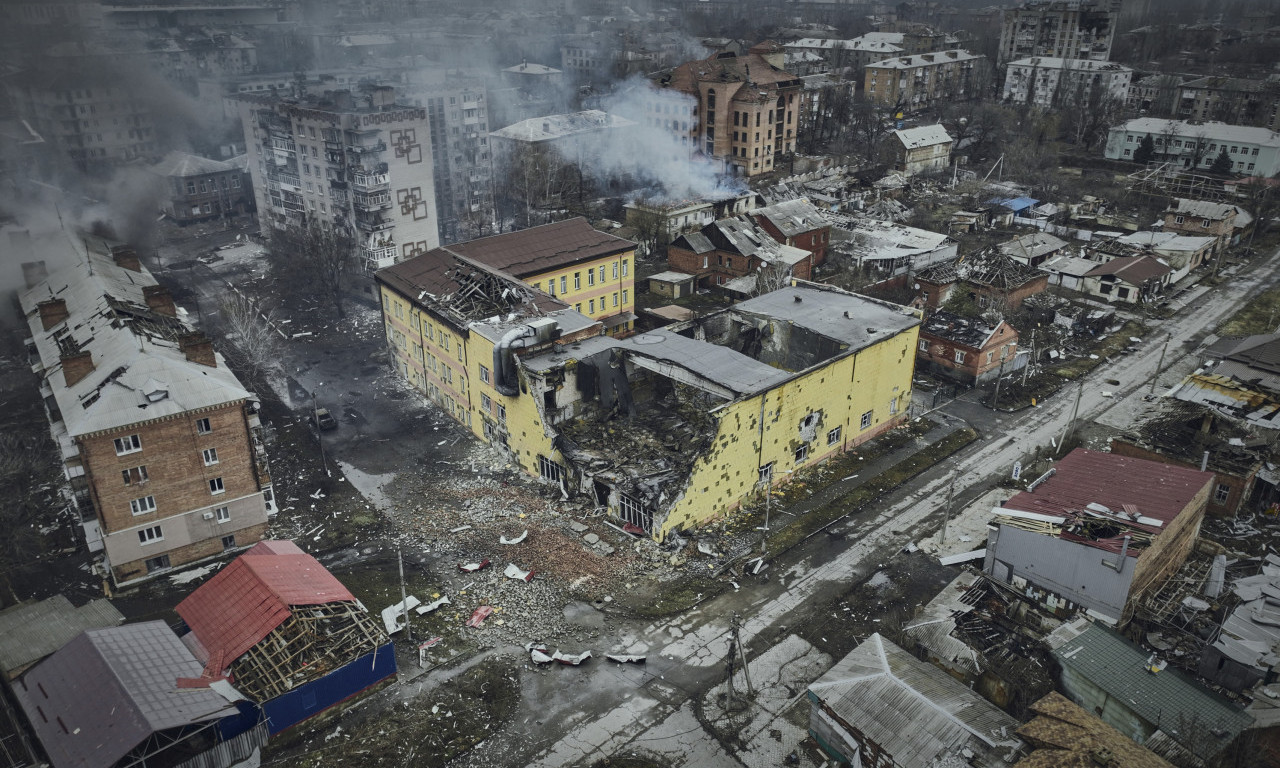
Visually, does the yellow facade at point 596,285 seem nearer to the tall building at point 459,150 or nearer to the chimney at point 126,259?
the chimney at point 126,259

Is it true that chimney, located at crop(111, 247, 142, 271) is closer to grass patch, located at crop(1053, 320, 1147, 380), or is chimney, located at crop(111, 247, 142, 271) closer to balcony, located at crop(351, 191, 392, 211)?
balcony, located at crop(351, 191, 392, 211)

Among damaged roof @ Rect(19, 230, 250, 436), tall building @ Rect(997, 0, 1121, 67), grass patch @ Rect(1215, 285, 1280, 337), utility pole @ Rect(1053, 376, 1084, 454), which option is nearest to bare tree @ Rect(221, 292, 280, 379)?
damaged roof @ Rect(19, 230, 250, 436)

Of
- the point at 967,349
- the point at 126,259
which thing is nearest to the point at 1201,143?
the point at 967,349

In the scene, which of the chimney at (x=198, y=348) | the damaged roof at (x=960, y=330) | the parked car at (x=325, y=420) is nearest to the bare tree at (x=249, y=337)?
the parked car at (x=325, y=420)

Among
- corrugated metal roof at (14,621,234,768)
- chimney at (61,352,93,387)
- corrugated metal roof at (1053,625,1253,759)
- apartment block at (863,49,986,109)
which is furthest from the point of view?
apartment block at (863,49,986,109)

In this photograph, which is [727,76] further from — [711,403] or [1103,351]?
→ [711,403]

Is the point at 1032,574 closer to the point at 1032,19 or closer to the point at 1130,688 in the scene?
the point at 1130,688
